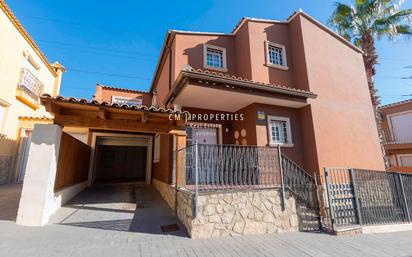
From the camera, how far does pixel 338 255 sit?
14.9 feet

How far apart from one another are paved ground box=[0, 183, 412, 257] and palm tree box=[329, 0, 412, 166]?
1010cm

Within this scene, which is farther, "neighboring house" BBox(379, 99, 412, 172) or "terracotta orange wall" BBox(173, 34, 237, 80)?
"neighboring house" BBox(379, 99, 412, 172)

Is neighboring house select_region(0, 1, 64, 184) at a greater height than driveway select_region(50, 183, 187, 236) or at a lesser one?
greater

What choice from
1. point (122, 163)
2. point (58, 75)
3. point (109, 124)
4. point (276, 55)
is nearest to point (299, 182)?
point (109, 124)

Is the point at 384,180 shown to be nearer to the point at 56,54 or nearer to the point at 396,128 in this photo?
the point at 396,128

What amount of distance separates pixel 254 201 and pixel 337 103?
7.90 m

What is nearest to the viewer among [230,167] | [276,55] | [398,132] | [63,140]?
[230,167]

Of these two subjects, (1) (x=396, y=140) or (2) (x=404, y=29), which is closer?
(2) (x=404, y=29)

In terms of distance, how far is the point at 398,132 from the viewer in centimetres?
1969

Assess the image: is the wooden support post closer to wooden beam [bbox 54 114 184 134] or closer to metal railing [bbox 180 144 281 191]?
metal railing [bbox 180 144 281 191]

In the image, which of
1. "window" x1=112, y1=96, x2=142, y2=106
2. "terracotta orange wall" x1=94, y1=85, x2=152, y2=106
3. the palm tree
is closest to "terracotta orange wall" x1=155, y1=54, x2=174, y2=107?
"terracotta orange wall" x1=94, y1=85, x2=152, y2=106

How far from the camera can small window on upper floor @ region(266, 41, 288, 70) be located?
415 inches

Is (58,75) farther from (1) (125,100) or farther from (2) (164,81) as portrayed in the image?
(2) (164,81)

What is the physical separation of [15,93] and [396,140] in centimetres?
3259
